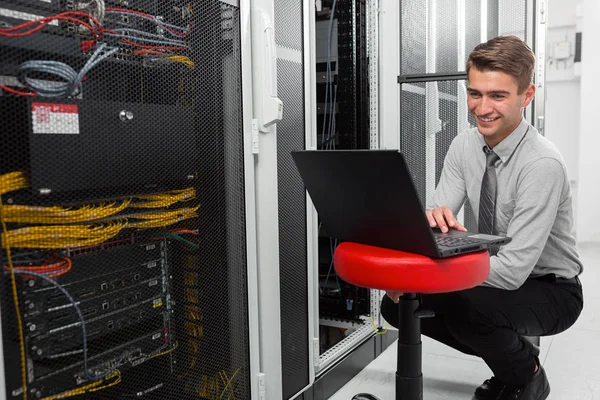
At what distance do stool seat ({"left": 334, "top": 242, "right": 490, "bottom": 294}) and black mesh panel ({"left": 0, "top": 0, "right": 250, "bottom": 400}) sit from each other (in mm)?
478

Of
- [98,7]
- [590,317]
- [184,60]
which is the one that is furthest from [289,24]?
[590,317]

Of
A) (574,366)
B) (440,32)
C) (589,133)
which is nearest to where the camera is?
(574,366)

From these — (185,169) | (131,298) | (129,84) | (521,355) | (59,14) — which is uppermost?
(59,14)

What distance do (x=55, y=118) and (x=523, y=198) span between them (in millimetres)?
1221

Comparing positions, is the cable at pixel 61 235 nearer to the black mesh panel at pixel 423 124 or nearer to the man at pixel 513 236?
the man at pixel 513 236

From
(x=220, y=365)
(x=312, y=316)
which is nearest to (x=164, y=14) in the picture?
(x=220, y=365)

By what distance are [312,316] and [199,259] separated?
0.65 meters

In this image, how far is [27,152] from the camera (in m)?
1.09

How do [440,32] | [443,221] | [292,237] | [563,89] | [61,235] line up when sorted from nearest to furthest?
[61,235] → [443,221] → [292,237] → [440,32] → [563,89]

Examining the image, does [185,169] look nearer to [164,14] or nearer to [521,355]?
[164,14]

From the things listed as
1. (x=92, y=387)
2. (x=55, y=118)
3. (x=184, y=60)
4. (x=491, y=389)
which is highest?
(x=184, y=60)

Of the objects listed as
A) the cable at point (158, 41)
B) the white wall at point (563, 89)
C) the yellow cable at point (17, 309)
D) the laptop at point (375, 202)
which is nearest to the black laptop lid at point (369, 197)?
the laptop at point (375, 202)

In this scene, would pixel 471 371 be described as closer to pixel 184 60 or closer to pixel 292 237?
pixel 292 237

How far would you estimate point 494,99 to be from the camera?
1.69 metres
